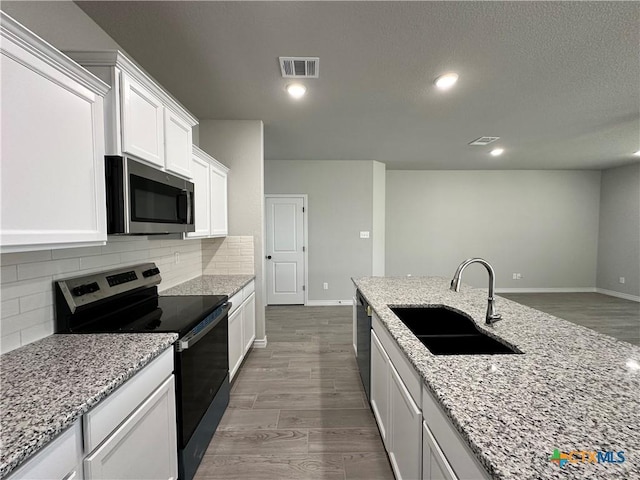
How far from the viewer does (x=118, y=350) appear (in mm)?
1210

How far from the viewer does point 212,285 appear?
2.62m

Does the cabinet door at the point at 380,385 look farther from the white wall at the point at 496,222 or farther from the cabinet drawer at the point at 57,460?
the white wall at the point at 496,222

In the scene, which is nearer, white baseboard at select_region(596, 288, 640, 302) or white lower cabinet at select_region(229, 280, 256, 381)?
white lower cabinet at select_region(229, 280, 256, 381)

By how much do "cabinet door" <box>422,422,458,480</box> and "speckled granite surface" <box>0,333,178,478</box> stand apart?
3.64ft

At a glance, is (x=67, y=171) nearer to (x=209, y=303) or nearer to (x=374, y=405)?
(x=209, y=303)

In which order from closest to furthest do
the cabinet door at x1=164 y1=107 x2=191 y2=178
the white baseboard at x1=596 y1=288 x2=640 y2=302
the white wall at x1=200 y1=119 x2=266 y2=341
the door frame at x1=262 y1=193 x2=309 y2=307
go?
1. the cabinet door at x1=164 y1=107 x2=191 y2=178
2. the white wall at x1=200 y1=119 x2=266 y2=341
3. the door frame at x1=262 y1=193 x2=309 y2=307
4. the white baseboard at x1=596 y1=288 x2=640 y2=302

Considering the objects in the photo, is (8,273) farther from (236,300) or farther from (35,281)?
(236,300)

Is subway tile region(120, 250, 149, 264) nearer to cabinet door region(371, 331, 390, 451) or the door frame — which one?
cabinet door region(371, 331, 390, 451)

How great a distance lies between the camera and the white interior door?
5203 millimetres

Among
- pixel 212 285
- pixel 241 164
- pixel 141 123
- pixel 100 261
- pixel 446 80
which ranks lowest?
pixel 212 285

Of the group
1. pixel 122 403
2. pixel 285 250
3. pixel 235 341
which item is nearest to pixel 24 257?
pixel 122 403

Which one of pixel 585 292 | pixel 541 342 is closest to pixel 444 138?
pixel 541 342

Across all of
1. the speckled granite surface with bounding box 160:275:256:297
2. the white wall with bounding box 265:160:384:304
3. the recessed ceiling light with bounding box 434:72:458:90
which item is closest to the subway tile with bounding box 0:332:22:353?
the speckled granite surface with bounding box 160:275:256:297

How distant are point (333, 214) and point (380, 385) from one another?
371 cm
